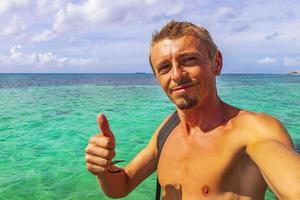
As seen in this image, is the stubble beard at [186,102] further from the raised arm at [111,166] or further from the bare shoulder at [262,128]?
the raised arm at [111,166]

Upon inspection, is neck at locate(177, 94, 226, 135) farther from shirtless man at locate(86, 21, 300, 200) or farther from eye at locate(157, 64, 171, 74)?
eye at locate(157, 64, 171, 74)

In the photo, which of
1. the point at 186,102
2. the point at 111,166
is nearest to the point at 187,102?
the point at 186,102

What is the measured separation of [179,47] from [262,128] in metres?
0.78

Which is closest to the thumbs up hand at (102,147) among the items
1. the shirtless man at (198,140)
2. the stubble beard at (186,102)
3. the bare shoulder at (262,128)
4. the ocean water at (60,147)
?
the shirtless man at (198,140)

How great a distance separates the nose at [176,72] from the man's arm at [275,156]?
1.89 ft

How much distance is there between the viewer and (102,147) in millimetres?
2260

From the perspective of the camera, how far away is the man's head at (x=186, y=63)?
244 cm

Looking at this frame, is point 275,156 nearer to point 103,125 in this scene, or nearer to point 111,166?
point 103,125

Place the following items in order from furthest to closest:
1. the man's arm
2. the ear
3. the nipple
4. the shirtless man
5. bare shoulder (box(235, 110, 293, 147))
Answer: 1. the ear
2. the nipple
3. the shirtless man
4. bare shoulder (box(235, 110, 293, 147))
5. the man's arm

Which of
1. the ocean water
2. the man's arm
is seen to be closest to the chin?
the man's arm

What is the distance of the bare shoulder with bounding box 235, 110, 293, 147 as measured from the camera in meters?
2.03

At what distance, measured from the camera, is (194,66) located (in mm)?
2451

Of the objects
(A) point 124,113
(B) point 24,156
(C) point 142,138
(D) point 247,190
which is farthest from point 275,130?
(A) point 124,113

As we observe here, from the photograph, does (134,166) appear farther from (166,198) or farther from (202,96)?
(202,96)
